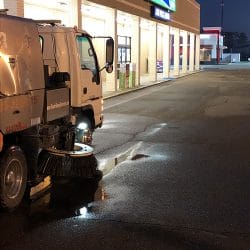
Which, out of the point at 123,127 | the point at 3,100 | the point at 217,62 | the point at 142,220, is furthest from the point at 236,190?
the point at 217,62

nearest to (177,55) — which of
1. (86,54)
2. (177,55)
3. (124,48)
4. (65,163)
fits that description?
(177,55)

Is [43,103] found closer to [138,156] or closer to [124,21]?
[138,156]

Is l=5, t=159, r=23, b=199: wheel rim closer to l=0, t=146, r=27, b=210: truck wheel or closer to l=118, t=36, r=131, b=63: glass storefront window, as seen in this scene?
l=0, t=146, r=27, b=210: truck wheel

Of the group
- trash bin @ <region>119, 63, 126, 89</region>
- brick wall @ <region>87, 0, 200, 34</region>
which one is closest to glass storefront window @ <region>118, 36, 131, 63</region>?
brick wall @ <region>87, 0, 200, 34</region>

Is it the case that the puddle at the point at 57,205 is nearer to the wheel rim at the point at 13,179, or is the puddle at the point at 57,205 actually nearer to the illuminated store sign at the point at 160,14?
the wheel rim at the point at 13,179

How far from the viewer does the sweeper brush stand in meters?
7.32

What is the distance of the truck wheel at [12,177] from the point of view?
20.1 ft

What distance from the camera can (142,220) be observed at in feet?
19.7

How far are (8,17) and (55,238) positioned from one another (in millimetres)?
2799

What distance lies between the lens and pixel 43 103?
22.9ft

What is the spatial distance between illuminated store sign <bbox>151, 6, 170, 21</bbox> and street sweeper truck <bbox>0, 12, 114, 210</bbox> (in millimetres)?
24186

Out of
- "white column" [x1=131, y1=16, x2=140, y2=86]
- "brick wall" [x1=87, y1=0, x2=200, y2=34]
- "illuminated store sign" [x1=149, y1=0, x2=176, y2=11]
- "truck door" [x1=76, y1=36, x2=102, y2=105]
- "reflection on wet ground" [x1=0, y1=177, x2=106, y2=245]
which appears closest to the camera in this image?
"reflection on wet ground" [x1=0, y1=177, x2=106, y2=245]

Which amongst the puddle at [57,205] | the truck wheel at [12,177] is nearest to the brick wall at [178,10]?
the puddle at [57,205]

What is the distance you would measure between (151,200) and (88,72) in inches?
131
